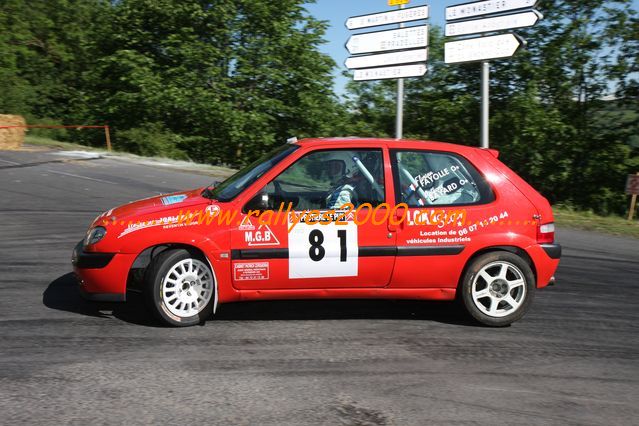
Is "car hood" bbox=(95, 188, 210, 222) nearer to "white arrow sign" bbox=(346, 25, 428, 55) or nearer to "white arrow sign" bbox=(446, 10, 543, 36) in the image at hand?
"white arrow sign" bbox=(446, 10, 543, 36)

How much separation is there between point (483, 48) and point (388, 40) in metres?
3.67

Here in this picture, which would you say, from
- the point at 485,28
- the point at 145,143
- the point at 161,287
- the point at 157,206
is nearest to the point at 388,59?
the point at 485,28

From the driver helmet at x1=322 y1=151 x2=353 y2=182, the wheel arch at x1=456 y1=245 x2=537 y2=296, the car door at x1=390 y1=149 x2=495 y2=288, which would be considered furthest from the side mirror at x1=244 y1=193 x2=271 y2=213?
the wheel arch at x1=456 y1=245 x2=537 y2=296

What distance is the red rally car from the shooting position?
5359 mm

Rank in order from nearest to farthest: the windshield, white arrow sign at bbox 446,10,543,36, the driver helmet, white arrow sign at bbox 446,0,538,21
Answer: the windshield < the driver helmet < white arrow sign at bbox 446,10,543,36 < white arrow sign at bbox 446,0,538,21

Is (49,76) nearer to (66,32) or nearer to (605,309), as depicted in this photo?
(66,32)

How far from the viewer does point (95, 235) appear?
5.47 metres

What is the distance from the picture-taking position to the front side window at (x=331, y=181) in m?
5.58

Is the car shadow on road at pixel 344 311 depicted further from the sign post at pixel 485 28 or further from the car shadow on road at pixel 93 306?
the sign post at pixel 485 28

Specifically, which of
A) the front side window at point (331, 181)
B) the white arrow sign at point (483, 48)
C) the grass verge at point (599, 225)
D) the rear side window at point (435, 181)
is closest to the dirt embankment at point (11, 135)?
the white arrow sign at point (483, 48)

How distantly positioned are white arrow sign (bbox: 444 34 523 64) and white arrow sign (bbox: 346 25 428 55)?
63.4 inches

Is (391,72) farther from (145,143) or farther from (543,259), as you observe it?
(543,259)

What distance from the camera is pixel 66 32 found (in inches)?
1751

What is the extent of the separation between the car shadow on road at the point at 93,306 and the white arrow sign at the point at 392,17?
45.1 ft
